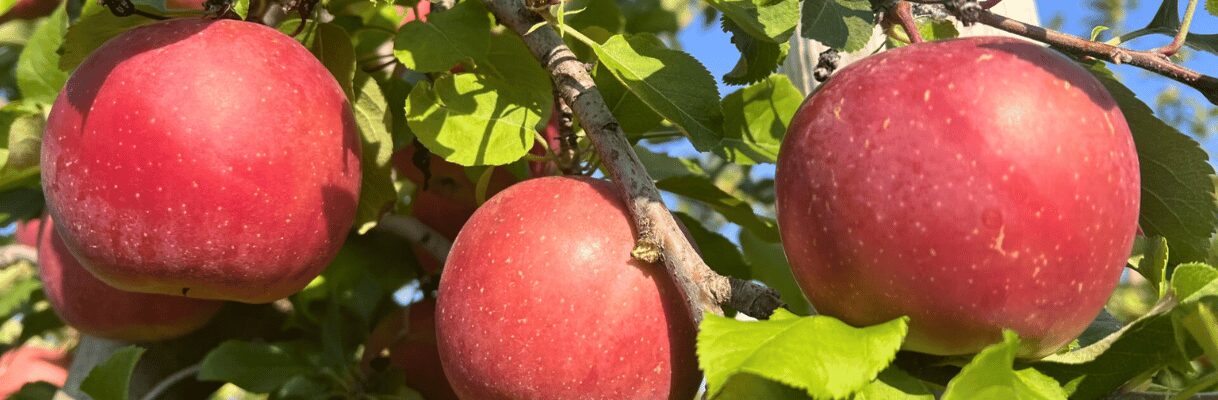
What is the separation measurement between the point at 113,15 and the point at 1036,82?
0.78 metres

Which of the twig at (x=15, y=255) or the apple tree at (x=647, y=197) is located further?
the twig at (x=15, y=255)

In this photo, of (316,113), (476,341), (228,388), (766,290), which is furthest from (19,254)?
(766,290)

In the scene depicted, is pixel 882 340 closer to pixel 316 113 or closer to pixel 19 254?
pixel 316 113

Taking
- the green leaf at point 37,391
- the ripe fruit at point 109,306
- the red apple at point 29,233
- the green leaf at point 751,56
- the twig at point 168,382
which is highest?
the green leaf at point 751,56

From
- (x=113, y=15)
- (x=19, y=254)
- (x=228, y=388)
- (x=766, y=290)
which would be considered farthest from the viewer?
(x=228, y=388)

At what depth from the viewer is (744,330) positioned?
56 cm

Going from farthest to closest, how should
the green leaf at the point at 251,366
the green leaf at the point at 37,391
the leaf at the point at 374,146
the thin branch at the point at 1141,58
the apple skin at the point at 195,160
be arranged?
the green leaf at the point at 37,391, the green leaf at the point at 251,366, the leaf at the point at 374,146, the apple skin at the point at 195,160, the thin branch at the point at 1141,58

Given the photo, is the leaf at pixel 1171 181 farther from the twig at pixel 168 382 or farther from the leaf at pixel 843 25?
the twig at pixel 168 382

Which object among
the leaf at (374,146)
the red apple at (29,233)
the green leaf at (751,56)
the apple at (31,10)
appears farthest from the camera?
the red apple at (29,233)

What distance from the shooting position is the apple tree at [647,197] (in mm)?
580

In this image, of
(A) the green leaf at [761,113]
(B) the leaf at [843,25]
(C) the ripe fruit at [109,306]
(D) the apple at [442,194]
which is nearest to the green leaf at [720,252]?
(A) the green leaf at [761,113]

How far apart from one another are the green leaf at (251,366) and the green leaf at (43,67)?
0.41 metres

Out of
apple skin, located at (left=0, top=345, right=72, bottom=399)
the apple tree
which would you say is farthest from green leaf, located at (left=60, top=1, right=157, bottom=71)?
apple skin, located at (left=0, top=345, right=72, bottom=399)

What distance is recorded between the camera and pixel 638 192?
28.9 inches
